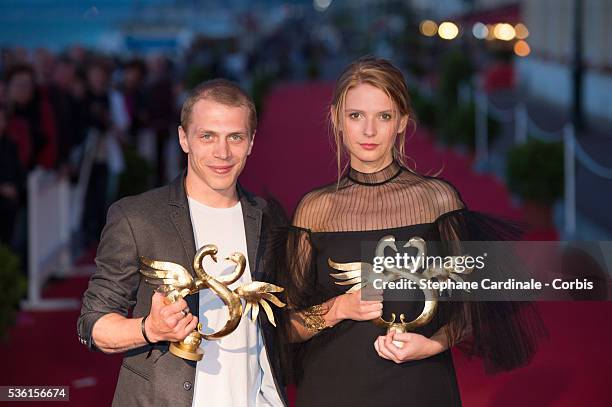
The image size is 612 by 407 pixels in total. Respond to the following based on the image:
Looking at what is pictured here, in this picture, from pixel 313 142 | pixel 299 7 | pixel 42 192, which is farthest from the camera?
pixel 299 7

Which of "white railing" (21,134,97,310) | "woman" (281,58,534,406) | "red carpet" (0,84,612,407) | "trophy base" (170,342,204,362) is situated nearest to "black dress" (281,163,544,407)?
"woman" (281,58,534,406)

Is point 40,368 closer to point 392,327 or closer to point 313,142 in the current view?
point 392,327

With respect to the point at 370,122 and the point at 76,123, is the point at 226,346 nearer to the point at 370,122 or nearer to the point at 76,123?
the point at 370,122

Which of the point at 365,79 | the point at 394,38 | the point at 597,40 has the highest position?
the point at 394,38

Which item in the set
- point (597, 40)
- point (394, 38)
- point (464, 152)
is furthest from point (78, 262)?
point (394, 38)

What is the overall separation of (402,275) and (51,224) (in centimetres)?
801

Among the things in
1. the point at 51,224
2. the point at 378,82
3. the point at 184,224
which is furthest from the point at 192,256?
the point at 51,224

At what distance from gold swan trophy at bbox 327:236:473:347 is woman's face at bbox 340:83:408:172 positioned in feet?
0.99

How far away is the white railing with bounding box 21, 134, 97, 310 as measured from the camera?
995 centimetres

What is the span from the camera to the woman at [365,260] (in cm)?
350

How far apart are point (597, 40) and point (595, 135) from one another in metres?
5.70

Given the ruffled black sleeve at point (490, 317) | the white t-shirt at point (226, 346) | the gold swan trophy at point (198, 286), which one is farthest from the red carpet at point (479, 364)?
the gold swan trophy at point (198, 286)

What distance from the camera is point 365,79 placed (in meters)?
3.54

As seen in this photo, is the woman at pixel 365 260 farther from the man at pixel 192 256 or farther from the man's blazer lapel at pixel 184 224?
the man's blazer lapel at pixel 184 224
